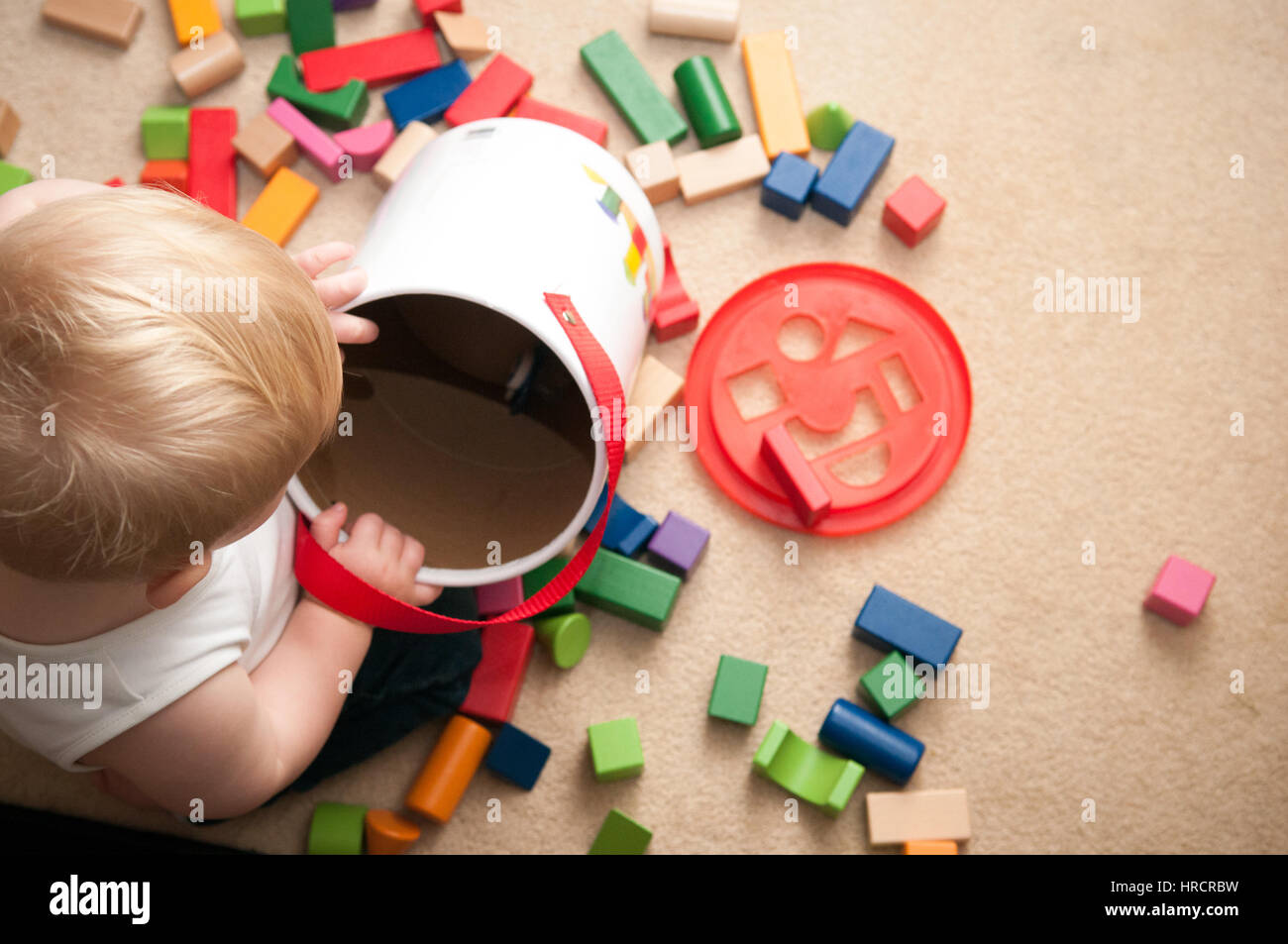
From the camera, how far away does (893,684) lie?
0.93 m

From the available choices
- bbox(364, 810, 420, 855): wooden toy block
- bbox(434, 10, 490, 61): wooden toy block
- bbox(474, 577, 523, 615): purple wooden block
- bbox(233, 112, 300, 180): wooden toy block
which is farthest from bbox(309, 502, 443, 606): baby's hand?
bbox(434, 10, 490, 61): wooden toy block

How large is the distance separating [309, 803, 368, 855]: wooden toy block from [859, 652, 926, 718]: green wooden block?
0.47 metres

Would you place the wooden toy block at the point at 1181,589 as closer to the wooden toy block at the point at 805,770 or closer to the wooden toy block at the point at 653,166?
the wooden toy block at the point at 805,770

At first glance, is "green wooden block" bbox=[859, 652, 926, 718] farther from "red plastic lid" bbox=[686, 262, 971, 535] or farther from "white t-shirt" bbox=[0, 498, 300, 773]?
"white t-shirt" bbox=[0, 498, 300, 773]

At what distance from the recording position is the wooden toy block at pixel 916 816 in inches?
36.1

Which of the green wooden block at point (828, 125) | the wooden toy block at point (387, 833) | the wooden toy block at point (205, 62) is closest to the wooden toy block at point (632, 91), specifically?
the green wooden block at point (828, 125)

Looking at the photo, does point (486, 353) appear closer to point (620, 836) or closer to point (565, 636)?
point (565, 636)

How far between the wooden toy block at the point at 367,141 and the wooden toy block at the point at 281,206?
5 centimetres

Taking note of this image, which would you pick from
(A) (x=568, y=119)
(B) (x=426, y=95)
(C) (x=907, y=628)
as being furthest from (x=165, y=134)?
(C) (x=907, y=628)

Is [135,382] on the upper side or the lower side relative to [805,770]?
upper

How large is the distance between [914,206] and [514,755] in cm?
65

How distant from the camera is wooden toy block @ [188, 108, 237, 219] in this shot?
104 cm
